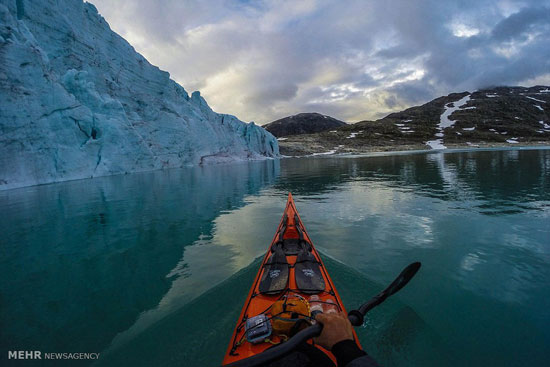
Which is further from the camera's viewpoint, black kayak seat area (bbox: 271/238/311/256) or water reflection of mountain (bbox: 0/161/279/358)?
black kayak seat area (bbox: 271/238/311/256)

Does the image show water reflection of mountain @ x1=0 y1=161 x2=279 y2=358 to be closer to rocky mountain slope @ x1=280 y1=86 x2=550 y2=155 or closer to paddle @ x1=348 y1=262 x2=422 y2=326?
paddle @ x1=348 y1=262 x2=422 y2=326

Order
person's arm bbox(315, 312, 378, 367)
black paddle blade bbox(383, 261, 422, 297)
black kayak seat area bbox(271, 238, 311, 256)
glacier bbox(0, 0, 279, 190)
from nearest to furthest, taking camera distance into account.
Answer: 1. person's arm bbox(315, 312, 378, 367)
2. black paddle blade bbox(383, 261, 422, 297)
3. black kayak seat area bbox(271, 238, 311, 256)
4. glacier bbox(0, 0, 279, 190)

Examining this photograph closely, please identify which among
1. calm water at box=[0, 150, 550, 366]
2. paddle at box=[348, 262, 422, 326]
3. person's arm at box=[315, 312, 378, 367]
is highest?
person's arm at box=[315, 312, 378, 367]

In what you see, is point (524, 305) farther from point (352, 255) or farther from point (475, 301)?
point (352, 255)

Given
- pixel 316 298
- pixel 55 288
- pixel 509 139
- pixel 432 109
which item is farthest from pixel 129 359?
pixel 432 109

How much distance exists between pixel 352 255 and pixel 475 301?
97.7 inches

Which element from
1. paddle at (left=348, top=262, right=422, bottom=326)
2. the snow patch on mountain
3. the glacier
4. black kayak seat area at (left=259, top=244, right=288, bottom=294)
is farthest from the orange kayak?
the snow patch on mountain

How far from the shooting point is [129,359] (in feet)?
10.6

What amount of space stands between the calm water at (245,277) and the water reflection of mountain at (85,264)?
0.11ft

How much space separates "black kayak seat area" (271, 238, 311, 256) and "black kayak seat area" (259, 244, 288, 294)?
43cm

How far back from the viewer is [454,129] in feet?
368

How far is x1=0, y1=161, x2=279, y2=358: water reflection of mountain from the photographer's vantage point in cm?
384

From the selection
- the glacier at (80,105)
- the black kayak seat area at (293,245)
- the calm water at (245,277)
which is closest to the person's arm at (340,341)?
the calm water at (245,277)

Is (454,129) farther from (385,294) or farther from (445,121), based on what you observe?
(385,294)
